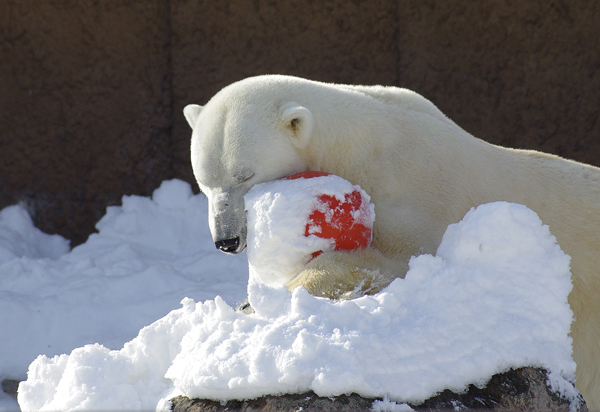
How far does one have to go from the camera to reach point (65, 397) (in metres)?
1.48

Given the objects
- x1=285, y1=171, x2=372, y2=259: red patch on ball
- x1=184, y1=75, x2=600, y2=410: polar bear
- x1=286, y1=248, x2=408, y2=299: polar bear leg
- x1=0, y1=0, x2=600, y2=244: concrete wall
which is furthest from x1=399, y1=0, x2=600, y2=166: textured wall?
x1=286, y1=248, x2=408, y2=299: polar bear leg

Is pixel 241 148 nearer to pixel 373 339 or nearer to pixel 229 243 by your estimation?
pixel 229 243

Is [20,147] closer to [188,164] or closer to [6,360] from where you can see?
[188,164]

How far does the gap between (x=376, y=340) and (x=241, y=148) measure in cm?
91

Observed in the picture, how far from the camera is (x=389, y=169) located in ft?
7.13

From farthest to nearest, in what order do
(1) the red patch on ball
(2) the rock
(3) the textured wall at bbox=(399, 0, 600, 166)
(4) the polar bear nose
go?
(3) the textured wall at bbox=(399, 0, 600, 166) < (4) the polar bear nose < (1) the red patch on ball < (2) the rock

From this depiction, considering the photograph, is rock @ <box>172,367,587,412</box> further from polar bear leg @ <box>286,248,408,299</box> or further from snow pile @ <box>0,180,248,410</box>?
snow pile @ <box>0,180,248,410</box>

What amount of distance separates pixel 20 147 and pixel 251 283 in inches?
160

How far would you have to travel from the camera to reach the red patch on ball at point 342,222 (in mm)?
1795

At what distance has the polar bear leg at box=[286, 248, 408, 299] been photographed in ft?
5.55

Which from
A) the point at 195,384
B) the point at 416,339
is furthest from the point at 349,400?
the point at 195,384

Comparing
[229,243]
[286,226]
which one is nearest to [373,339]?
[286,226]

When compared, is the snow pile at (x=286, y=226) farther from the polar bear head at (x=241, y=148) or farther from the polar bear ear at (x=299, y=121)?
the polar bear ear at (x=299, y=121)

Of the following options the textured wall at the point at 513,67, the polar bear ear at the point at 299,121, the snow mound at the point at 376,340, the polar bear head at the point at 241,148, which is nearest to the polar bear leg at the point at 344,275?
the snow mound at the point at 376,340
